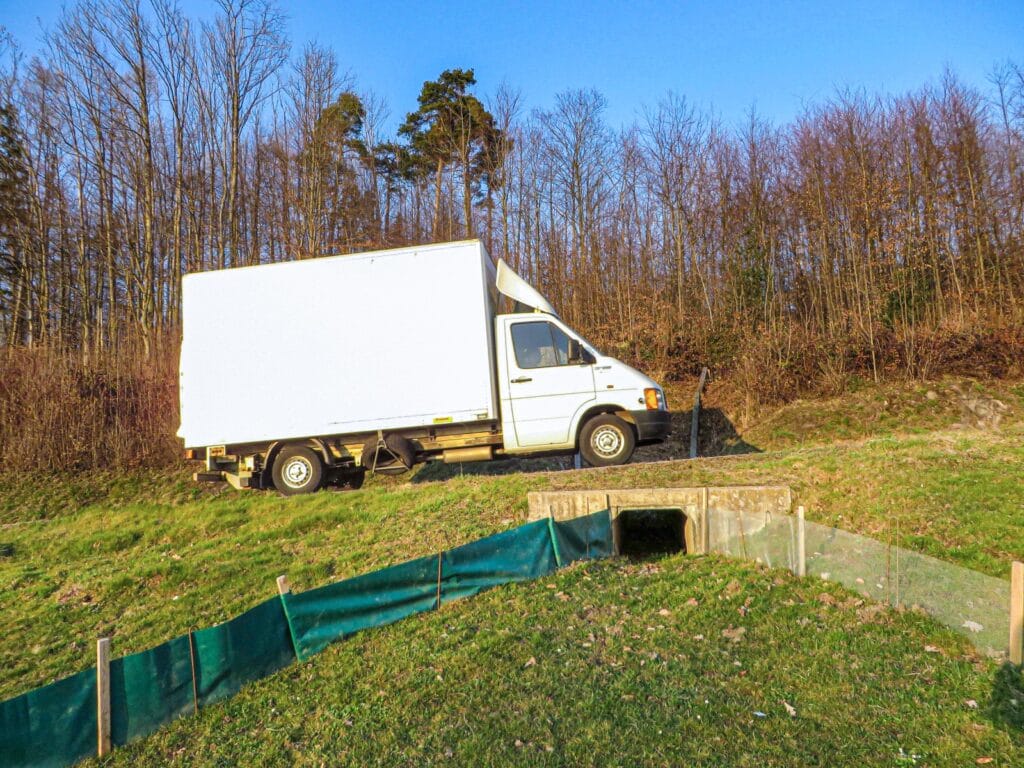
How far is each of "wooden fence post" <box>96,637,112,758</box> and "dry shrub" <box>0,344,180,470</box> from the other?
1311cm

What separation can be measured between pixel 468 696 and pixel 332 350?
6511mm

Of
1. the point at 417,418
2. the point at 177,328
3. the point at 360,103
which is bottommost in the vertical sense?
the point at 417,418

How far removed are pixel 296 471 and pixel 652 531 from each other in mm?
5915

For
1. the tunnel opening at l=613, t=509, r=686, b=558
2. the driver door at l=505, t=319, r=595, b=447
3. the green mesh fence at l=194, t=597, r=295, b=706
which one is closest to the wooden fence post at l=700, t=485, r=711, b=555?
the tunnel opening at l=613, t=509, r=686, b=558

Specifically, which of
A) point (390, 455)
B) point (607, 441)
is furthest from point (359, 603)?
point (607, 441)

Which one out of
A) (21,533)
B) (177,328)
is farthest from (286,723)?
(177,328)

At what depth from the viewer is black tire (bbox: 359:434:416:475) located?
10086mm

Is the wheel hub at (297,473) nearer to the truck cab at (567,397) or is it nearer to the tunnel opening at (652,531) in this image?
the truck cab at (567,397)

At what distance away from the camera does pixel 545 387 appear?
10.2 metres

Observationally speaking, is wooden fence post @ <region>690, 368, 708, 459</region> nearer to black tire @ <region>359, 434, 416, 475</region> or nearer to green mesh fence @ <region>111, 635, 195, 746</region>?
black tire @ <region>359, 434, 416, 475</region>

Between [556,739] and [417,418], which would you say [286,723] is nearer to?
[556,739]

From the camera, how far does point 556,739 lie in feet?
14.1

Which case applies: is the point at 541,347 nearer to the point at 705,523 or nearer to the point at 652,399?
the point at 652,399

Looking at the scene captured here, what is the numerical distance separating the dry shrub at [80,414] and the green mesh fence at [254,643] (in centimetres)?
1224
